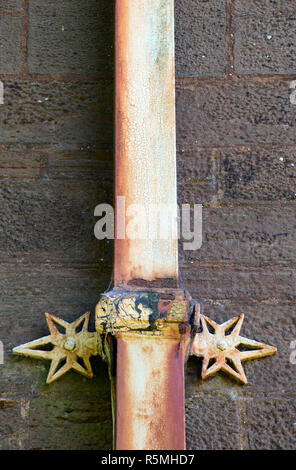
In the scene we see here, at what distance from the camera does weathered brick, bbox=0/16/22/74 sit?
Answer: 2.23 m

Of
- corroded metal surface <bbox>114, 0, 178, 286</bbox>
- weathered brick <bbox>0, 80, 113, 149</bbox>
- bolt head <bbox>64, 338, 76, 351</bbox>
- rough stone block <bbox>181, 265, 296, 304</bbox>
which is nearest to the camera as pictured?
corroded metal surface <bbox>114, 0, 178, 286</bbox>

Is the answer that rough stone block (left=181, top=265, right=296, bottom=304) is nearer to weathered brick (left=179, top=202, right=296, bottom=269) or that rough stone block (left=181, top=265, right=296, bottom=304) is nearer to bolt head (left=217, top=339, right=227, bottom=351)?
weathered brick (left=179, top=202, right=296, bottom=269)

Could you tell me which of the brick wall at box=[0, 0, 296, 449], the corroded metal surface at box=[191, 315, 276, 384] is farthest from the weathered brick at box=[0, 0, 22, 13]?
the corroded metal surface at box=[191, 315, 276, 384]

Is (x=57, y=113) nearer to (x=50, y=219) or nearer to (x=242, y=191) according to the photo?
(x=50, y=219)

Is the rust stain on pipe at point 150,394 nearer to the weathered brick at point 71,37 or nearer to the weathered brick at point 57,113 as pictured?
the weathered brick at point 57,113

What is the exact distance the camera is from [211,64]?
2.23 m

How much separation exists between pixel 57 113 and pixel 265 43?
73 centimetres

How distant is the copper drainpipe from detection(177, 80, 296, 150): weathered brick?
23cm

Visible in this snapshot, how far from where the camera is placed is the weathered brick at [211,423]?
6.12 ft

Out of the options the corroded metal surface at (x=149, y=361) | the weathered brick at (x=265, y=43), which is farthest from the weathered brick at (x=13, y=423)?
the weathered brick at (x=265, y=43)

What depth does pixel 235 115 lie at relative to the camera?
2189mm

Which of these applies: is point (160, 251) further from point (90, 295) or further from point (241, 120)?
point (241, 120)

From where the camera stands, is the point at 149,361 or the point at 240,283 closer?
the point at 149,361

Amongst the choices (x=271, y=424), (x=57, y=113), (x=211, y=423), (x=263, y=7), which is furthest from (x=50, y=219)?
(x=263, y=7)
